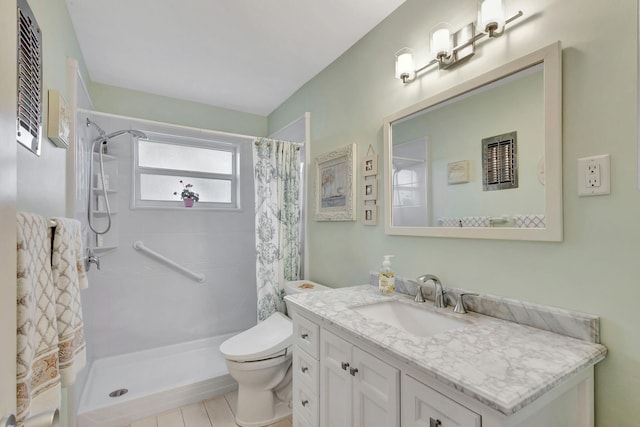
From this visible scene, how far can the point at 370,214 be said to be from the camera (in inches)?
73.8

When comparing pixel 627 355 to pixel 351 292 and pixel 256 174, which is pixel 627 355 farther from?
pixel 256 174

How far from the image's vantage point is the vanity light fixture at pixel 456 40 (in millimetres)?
1164

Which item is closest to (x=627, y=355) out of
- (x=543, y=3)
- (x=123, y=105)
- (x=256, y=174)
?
(x=543, y=3)

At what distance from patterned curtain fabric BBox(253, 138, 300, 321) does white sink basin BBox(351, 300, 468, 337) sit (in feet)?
3.72

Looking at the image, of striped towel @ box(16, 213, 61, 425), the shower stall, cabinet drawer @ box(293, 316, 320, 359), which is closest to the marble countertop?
cabinet drawer @ box(293, 316, 320, 359)

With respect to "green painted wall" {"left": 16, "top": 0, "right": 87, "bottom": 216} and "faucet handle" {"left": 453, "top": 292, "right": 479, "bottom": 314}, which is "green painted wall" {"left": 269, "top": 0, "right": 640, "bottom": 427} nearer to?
"faucet handle" {"left": 453, "top": 292, "right": 479, "bottom": 314}

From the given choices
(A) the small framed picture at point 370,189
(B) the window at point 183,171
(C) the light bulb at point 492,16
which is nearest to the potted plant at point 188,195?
(B) the window at point 183,171

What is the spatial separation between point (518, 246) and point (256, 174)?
1824 mm

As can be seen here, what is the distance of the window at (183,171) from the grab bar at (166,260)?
35 cm

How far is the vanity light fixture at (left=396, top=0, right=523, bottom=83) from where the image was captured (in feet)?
3.82

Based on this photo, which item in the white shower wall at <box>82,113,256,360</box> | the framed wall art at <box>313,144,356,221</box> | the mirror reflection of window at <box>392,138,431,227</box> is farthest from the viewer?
the white shower wall at <box>82,113,256,360</box>

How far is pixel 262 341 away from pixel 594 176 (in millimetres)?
1898

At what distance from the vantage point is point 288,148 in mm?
2508

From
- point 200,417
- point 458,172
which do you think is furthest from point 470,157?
point 200,417
